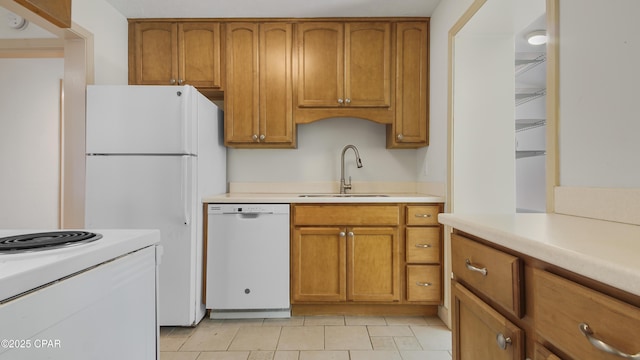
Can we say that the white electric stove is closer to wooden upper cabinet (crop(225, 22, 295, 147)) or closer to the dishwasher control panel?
the dishwasher control panel

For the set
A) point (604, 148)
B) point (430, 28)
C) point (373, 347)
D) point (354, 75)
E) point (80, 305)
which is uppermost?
point (430, 28)

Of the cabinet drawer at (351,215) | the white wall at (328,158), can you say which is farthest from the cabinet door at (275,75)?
the cabinet drawer at (351,215)

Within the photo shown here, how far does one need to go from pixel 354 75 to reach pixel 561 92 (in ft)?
5.30

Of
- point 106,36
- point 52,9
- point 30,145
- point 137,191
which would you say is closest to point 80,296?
point 52,9

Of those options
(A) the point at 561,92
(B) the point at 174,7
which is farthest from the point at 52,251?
(B) the point at 174,7

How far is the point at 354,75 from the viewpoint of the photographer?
98.6 inches

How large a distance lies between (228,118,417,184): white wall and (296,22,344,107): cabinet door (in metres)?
0.36

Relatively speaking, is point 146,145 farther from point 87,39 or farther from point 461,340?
point 461,340

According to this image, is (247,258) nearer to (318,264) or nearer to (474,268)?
(318,264)

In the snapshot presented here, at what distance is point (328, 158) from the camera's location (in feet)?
9.26

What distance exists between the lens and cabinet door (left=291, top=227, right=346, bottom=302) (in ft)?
7.20

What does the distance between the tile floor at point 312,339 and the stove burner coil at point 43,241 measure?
1.33 metres

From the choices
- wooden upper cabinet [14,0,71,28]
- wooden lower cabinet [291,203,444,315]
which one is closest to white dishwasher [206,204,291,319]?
wooden lower cabinet [291,203,444,315]

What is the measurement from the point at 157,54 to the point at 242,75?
0.74 meters
